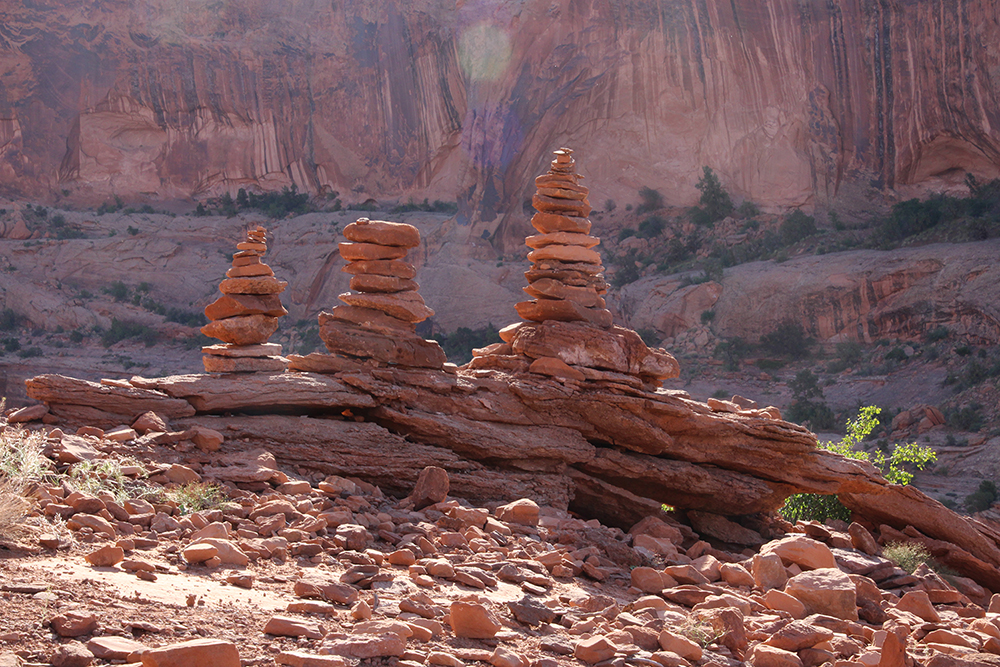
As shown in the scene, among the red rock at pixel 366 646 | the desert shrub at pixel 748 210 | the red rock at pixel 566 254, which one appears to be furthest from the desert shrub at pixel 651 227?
the red rock at pixel 366 646

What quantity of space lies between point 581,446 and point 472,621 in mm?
6856

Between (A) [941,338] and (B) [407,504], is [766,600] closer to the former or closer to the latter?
(B) [407,504]

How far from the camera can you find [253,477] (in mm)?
9281

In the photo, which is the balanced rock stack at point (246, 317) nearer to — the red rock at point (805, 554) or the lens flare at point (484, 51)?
the red rock at point (805, 554)

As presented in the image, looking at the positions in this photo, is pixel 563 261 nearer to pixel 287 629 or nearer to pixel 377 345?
pixel 377 345

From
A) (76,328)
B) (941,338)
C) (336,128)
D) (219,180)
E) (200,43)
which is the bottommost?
(76,328)

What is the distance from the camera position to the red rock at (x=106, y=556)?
5797 mm

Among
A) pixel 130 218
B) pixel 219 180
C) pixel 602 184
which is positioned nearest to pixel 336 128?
pixel 219 180

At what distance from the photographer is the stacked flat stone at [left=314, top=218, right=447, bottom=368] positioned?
1211 centimetres

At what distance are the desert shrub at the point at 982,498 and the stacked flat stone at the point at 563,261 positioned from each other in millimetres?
13712

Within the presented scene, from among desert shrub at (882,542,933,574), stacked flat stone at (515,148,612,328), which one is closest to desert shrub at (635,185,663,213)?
stacked flat stone at (515,148,612,328)

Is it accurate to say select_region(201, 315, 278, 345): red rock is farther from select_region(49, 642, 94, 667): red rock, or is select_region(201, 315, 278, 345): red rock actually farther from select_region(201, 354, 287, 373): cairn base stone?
select_region(49, 642, 94, 667): red rock

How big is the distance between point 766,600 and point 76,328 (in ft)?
165

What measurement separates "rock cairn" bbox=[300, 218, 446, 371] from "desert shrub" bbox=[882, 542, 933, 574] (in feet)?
21.8
